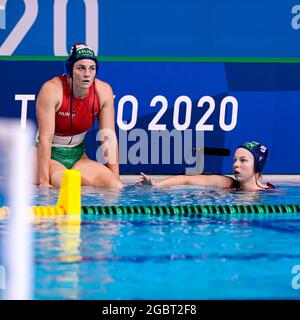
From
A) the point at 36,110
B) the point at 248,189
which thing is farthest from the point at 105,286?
the point at 36,110

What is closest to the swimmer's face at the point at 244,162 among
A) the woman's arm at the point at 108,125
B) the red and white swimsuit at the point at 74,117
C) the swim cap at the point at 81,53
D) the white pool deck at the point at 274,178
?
the white pool deck at the point at 274,178

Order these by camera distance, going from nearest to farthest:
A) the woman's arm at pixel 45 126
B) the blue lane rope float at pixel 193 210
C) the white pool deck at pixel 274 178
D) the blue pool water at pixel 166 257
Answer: the blue pool water at pixel 166 257, the blue lane rope float at pixel 193 210, the woman's arm at pixel 45 126, the white pool deck at pixel 274 178

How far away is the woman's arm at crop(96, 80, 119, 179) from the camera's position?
30.4 feet

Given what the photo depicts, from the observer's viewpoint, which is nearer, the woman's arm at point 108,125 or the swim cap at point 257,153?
the swim cap at point 257,153

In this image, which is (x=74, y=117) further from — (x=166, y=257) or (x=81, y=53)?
(x=166, y=257)

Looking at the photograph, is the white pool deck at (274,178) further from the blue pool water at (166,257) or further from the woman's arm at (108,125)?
the blue pool water at (166,257)

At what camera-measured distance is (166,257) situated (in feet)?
16.5

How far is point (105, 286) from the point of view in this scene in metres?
A: 4.21

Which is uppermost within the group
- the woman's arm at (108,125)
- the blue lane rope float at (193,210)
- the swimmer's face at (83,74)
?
the swimmer's face at (83,74)

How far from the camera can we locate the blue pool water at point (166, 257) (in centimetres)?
416

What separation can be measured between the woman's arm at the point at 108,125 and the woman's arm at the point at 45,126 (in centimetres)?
48

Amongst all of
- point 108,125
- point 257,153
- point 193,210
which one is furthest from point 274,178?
point 193,210

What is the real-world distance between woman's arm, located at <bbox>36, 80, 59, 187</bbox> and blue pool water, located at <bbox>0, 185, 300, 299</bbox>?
1.49 meters
